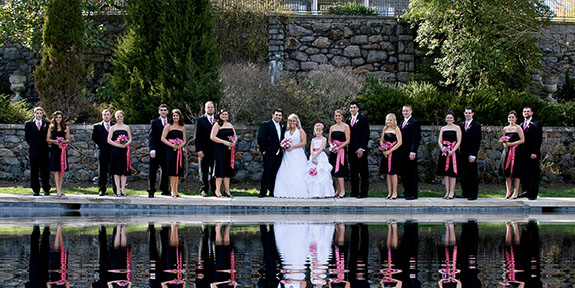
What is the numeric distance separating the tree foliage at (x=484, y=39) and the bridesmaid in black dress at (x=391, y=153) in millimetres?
6545

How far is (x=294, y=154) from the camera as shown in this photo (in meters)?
16.4

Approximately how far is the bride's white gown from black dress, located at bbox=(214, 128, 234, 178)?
1.00 m

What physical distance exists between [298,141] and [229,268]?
819cm

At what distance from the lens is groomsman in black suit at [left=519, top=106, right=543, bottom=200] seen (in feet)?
52.3

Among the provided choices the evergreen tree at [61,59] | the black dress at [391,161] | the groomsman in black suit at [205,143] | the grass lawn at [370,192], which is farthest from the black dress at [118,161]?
the black dress at [391,161]

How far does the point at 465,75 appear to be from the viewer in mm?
22609

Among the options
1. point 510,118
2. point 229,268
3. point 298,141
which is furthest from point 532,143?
point 229,268

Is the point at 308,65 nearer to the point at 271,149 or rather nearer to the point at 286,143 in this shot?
the point at 271,149

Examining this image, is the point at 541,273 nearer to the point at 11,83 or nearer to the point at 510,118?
A: the point at 510,118

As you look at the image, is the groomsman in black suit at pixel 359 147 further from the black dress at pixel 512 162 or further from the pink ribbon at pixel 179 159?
the pink ribbon at pixel 179 159

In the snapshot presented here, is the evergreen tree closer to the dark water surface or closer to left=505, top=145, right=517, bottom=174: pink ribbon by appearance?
the dark water surface

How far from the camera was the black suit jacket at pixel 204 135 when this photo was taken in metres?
16.2

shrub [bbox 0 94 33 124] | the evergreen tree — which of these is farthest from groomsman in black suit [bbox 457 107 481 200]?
shrub [bbox 0 94 33 124]

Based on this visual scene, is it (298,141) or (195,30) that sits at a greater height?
(195,30)
